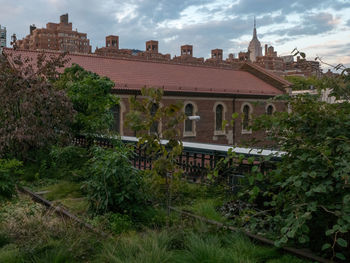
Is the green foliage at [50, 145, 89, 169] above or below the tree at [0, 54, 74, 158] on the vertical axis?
below

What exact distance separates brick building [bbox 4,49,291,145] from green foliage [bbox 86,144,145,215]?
1906 centimetres

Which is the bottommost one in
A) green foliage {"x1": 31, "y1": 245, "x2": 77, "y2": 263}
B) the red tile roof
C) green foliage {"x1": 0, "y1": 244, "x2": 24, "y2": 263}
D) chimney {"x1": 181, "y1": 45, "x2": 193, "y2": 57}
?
green foliage {"x1": 0, "y1": 244, "x2": 24, "y2": 263}

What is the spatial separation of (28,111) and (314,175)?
8633 millimetres

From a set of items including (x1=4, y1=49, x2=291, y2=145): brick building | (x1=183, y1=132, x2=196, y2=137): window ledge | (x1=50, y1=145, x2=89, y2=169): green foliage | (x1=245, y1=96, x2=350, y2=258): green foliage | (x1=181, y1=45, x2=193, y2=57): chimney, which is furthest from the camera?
(x1=181, y1=45, x2=193, y2=57): chimney

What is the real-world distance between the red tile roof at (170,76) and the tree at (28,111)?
13.7 m

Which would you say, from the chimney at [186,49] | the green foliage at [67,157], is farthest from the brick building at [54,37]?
the green foliage at [67,157]

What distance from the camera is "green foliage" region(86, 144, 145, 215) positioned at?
620 centimetres

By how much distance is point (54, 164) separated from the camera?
35.8 ft

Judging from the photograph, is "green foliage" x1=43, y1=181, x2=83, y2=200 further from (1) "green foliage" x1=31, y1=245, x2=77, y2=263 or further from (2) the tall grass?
(1) "green foliage" x1=31, y1=245, x2=77, y2=263

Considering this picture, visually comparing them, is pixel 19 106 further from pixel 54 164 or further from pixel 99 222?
pixel 99 222

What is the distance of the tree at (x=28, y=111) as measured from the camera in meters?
10.6

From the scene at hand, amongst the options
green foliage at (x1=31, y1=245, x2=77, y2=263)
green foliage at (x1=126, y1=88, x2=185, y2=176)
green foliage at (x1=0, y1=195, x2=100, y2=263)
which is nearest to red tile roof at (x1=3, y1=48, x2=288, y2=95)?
green foliage at (x1=126, y1=88, x2=185, y2=176)

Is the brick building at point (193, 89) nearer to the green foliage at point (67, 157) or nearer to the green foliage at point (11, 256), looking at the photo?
the green foliage at point (67, 157)

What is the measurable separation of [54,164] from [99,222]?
555 centimetres
